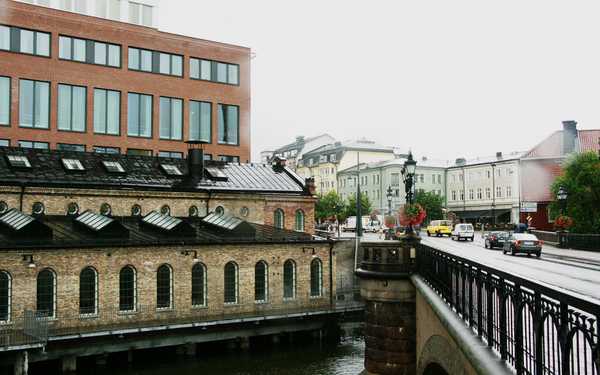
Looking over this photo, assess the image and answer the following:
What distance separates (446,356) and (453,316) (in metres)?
0.69

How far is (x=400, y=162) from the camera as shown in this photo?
95.2 meters

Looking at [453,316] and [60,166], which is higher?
[60,166]

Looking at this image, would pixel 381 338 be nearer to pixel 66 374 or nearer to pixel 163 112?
pixel 66 374

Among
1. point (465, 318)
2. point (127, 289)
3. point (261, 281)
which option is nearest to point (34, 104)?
point (127, 289)

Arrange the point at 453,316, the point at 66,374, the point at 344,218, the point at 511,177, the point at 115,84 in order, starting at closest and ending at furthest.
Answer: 1. the point at 453,316
2. the point at 66,374
3. the point at 115,84
4. the point at 511,177
5. the point at 344,218

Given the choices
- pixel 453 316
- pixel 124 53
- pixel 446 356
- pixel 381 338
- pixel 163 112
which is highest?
pixel 124 53

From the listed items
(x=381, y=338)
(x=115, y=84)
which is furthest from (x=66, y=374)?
(x=115, y=84)

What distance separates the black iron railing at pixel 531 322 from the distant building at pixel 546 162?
52.7 metres

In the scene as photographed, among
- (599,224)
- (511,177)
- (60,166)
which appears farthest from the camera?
(511,177)

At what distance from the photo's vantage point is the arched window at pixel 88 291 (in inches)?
1178

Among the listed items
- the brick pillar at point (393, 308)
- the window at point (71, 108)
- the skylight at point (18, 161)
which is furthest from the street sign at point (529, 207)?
the brick pillar at point (393, 308)

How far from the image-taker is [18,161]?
3469 centimetres

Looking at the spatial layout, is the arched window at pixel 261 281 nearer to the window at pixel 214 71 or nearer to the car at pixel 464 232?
the window at pixel 214 71

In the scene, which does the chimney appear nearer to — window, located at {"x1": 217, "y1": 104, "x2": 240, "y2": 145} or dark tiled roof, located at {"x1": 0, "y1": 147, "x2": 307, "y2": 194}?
dark tiled roof, located at {"x1": 0, "y1": 147, "x2": 307, "y2": 194}
